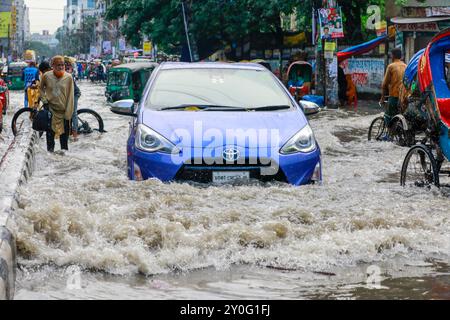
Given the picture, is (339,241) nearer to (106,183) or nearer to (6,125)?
(106,183)

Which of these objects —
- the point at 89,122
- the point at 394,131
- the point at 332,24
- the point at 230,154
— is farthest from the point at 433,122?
the point at 332,24

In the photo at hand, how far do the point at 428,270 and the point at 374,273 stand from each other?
38cm

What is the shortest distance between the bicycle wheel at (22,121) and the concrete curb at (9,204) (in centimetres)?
405

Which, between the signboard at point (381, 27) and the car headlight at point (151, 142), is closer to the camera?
the car headlight at point (151, 142)

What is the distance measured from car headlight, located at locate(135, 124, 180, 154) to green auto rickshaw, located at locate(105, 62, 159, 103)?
24080 millimetres

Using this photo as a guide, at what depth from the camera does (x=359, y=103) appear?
1172 inches

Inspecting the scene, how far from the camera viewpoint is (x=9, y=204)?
6254 millimetres

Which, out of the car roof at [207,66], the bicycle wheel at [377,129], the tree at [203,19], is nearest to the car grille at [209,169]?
the car roof at [207,66]

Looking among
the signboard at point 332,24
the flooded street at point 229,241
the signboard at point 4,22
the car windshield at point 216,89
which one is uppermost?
the signboard at point 4,22

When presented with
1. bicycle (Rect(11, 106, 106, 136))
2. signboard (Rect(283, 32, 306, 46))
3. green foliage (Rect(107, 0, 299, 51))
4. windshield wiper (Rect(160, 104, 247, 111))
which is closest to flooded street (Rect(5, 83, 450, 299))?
windshield wiper (Rect(160, 104, 247, 111))

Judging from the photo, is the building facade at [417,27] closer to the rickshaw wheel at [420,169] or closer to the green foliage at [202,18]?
the green foliage at [202,18]

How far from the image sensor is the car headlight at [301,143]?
7812mm

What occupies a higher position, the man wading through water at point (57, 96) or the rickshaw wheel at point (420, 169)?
the man wading through water at point (57, 96)

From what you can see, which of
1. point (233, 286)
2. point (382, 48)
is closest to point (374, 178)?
point (233, 286)
